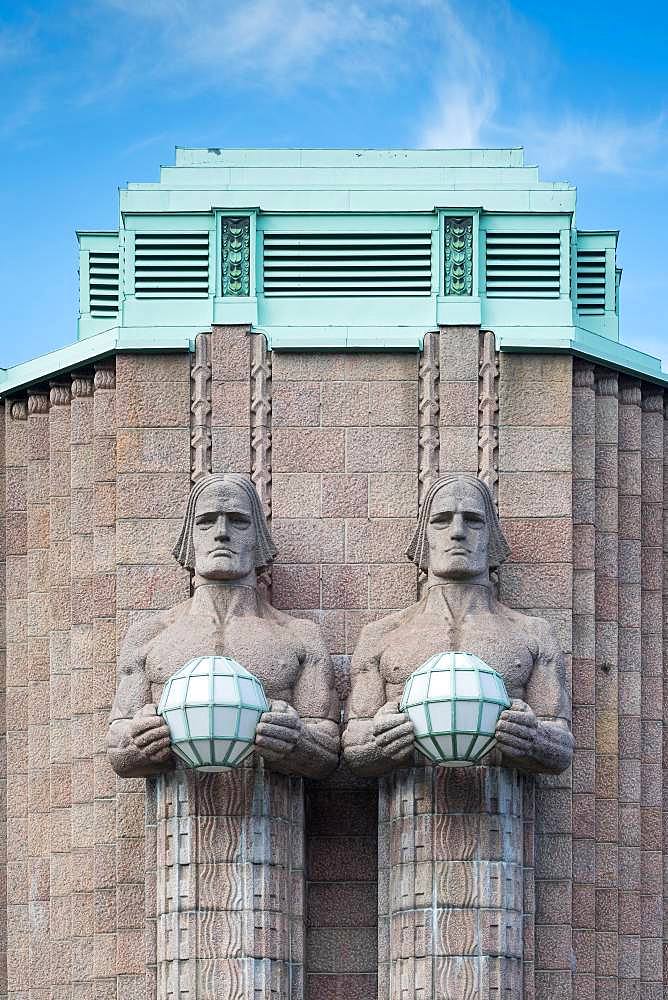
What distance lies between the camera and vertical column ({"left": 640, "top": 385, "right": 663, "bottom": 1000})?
2234cm

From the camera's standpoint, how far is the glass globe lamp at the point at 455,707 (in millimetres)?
20766

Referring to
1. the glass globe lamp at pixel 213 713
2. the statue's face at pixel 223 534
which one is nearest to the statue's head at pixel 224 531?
the statue's face at pixel 223 534

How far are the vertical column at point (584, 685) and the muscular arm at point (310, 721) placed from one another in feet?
6.18

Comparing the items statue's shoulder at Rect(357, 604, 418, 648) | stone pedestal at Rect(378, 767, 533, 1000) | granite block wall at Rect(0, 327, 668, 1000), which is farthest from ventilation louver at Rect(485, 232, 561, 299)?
stone pedestal at Rect(378, 767, 533, 1000)

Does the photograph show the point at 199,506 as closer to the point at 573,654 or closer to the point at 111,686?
the point at 111,686

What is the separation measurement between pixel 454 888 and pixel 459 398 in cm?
379

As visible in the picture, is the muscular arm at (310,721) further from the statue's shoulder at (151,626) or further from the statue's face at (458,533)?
the statue's face at (458,533)

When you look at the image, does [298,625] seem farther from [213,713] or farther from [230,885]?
[230,885]

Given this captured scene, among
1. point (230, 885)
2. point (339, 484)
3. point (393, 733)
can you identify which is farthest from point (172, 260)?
point (230, 885)

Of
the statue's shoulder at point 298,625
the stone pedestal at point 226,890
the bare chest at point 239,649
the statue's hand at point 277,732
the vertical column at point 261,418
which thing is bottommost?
the stone pedestal at point 226,890

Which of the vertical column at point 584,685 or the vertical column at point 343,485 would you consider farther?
the vertical column at point 343,485

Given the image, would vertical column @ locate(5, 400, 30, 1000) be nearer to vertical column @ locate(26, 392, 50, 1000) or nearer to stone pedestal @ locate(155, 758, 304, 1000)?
vertical column @ locate(26, 392, 50, 1000)

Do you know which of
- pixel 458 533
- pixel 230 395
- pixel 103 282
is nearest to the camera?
pixel 458 533

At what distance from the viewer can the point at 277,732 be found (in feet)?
68.9
